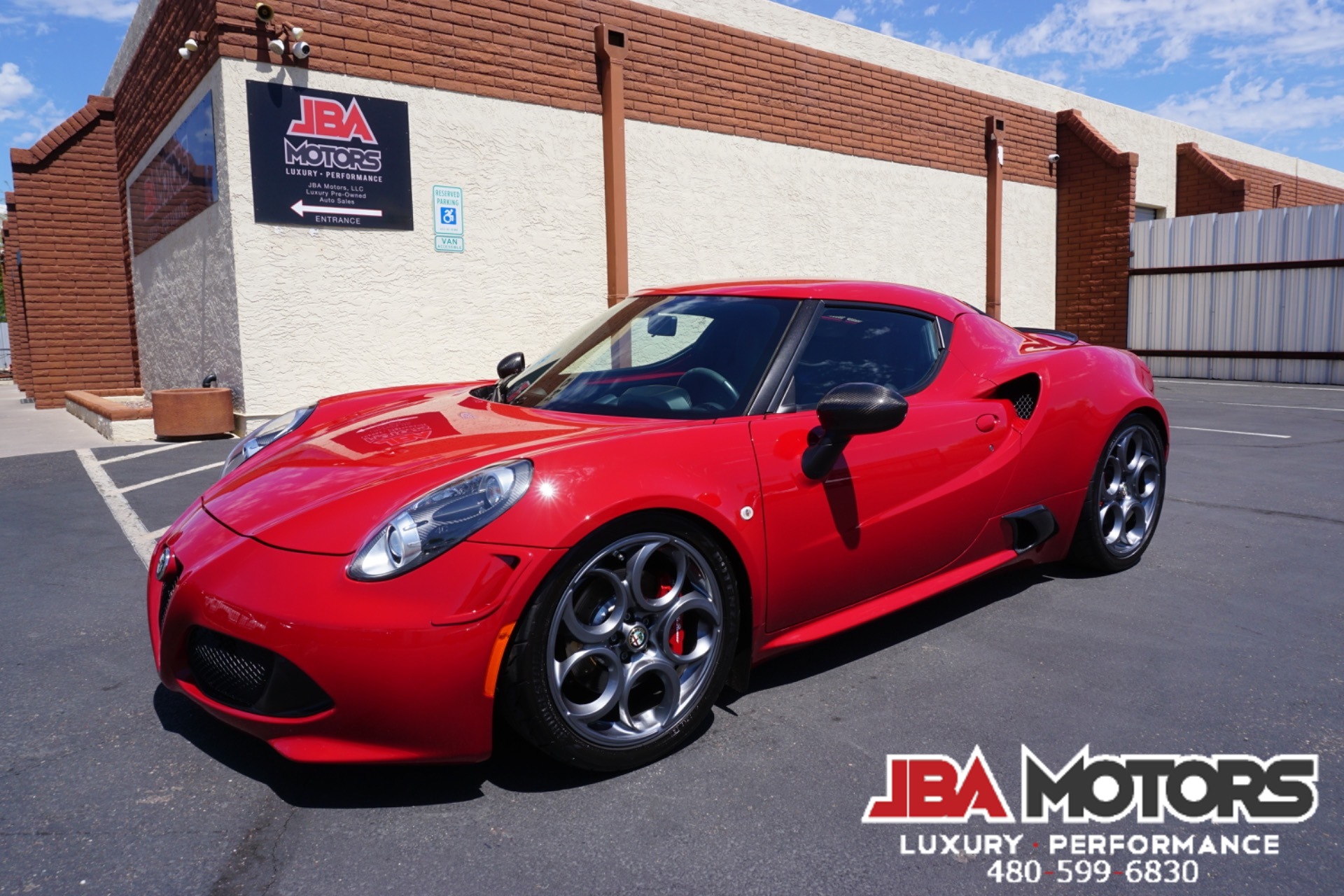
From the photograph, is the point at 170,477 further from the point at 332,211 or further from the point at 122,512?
the point at 332,211

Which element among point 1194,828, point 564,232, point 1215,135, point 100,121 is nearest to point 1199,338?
point 1215,135

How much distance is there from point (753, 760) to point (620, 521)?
28.2 inches

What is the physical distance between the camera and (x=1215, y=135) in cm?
2156

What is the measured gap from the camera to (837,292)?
3160 millimetres

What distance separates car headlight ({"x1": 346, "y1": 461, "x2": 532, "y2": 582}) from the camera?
81.4 inches

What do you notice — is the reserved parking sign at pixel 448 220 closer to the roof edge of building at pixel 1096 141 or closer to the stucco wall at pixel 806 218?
the stucco wall at pixel 806 218

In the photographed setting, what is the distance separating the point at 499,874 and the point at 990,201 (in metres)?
15.6

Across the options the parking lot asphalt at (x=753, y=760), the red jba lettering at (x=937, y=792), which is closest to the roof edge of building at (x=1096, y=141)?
the parking lot asphalt at (x=753, y=760)

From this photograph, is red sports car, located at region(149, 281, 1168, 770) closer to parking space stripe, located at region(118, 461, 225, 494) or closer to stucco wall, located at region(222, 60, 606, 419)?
parking space stripe, located at region(118, 461, 225, 494)

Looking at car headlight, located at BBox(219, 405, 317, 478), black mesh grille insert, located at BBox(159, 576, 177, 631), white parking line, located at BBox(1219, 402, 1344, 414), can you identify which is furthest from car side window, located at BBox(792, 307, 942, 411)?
white parking line, located at BBox(1219, 402, 1344, 414)

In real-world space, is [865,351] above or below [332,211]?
below

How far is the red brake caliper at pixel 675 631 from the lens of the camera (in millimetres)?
2432

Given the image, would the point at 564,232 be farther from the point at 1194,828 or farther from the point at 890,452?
the point at 1194,828

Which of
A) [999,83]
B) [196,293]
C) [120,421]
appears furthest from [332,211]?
[999,83]
